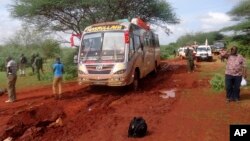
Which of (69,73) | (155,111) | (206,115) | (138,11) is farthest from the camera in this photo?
(138,11)

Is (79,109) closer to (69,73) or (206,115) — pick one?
(206,115)

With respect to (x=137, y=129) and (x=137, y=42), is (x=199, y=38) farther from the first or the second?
(x=137, y=129)

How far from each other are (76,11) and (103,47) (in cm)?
1111

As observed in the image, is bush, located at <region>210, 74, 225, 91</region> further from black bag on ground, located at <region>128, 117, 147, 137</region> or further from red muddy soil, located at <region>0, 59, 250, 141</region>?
black bag on ground, located at <region>128, 117, 147, 137</region>

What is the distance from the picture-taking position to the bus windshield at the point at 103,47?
15391 millimetres

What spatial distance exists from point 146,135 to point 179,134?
0.76 m

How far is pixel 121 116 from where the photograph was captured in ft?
36.2

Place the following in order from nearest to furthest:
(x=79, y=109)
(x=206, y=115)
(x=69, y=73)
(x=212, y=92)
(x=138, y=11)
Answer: (x=206, y=115), (x=79, y=109), (x=212, y=92), (x=69, y=73), (x=138, y=11)

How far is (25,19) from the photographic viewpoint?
26438 mm

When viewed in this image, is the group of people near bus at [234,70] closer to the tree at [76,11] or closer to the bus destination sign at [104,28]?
the bus destination sign at [104,28]

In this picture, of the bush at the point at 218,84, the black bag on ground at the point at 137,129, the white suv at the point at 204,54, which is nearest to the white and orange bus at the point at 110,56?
the bush at the point at 218,84

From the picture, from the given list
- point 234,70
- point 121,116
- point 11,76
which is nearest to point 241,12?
point 234,70

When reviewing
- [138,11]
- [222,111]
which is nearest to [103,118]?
[222,111]

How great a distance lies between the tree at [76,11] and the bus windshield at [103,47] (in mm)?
9066
